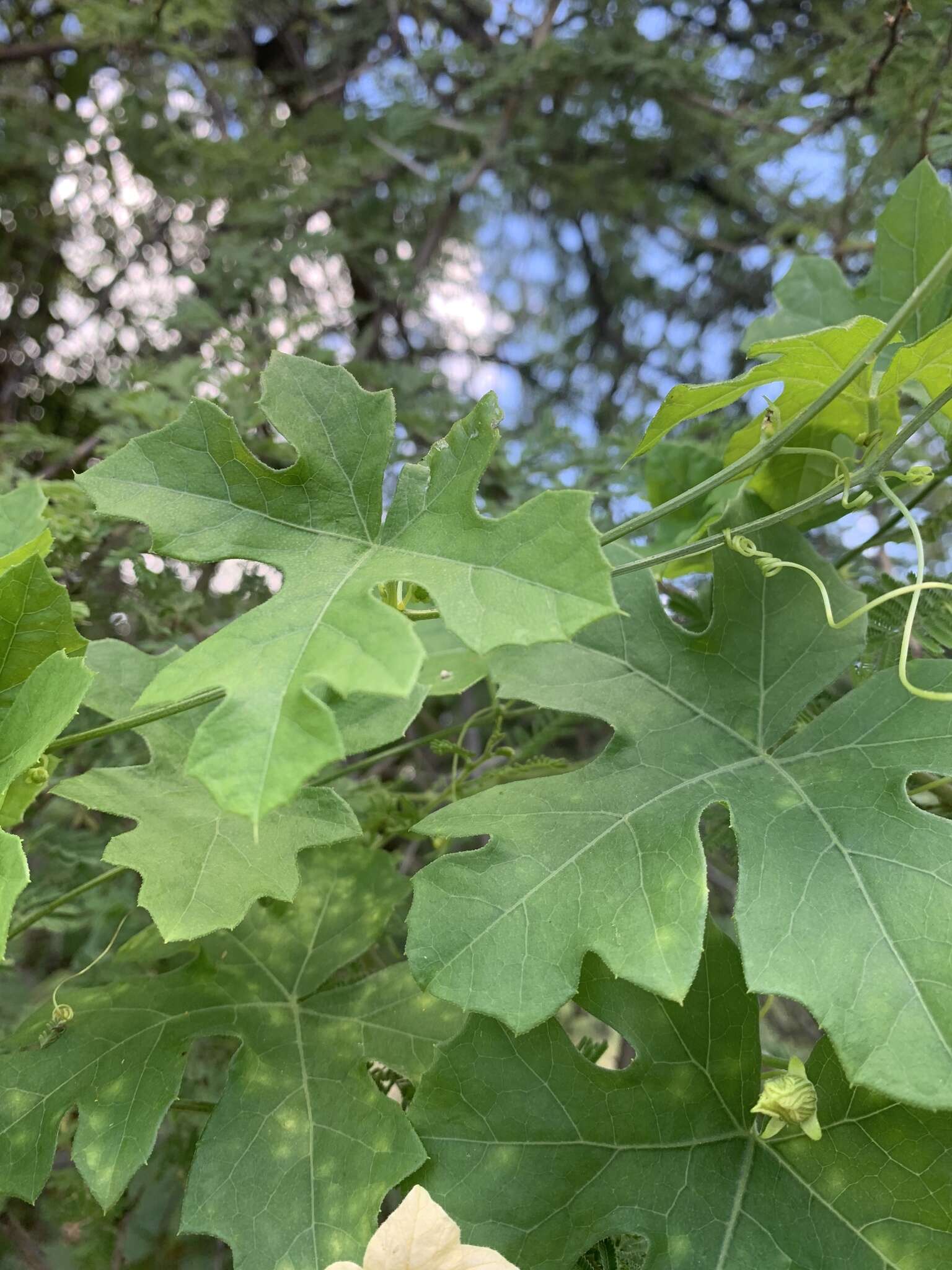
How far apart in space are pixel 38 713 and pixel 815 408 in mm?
571

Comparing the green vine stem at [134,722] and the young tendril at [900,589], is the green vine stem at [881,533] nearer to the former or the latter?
the young tendril at [900,589]

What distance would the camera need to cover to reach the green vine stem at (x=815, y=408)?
61 centimetres

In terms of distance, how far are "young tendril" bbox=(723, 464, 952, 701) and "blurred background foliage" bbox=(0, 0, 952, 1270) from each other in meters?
0.11

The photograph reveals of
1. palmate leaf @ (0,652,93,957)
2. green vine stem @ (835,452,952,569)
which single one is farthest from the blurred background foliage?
palmate leaf @ (0,652,93,957)

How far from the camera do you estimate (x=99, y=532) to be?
1.10 metres

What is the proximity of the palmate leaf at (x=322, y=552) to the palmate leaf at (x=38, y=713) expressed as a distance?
100 mm

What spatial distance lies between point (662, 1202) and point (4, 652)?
0.62 meters

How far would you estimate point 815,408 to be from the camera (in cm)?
66

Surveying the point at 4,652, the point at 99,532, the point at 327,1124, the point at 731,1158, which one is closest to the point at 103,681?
the point at 4,652

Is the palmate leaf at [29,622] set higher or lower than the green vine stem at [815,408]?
lower

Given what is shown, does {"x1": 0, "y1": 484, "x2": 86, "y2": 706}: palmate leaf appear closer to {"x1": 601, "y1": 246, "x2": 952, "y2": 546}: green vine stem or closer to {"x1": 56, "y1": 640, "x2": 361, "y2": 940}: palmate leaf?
{"x1": 56, "y1": 640, "x2": 361, "y2": 940}: palmate leaf

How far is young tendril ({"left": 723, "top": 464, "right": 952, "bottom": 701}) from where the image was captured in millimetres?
692

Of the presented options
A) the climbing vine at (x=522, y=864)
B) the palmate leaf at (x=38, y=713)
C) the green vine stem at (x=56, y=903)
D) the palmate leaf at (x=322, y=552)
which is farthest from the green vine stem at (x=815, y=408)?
the green vine stem at (x=56, y=903)

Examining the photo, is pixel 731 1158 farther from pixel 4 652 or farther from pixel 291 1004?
pixel 4 652
